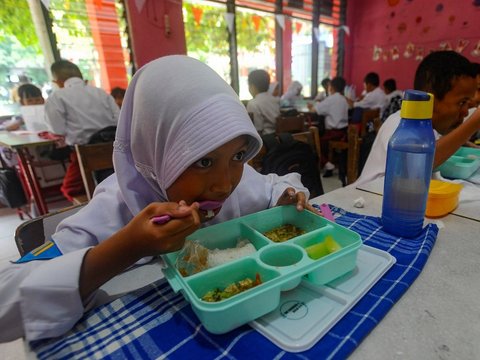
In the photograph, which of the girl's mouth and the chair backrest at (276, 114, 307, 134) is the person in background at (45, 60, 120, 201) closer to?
the chair backrest at (276, 114, 307, 134)

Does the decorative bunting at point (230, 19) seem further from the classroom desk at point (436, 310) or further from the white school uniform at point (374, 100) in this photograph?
the classroom desk at point (436, 310)

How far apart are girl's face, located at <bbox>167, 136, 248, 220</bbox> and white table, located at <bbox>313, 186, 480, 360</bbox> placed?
0.37 m

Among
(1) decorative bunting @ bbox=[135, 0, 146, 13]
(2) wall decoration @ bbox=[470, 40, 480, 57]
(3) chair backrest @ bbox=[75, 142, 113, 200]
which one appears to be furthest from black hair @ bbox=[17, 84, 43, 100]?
(2) wall decoration @ bbox=[470, 40, 480, 57]

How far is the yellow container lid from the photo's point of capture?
0.85m

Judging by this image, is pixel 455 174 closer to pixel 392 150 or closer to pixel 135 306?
pixel 392 150

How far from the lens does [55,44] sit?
3.48 metres

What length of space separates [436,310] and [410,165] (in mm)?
356

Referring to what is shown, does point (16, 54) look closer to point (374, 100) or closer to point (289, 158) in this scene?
point (289, 158)

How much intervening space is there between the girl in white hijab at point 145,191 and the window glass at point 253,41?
4.49m

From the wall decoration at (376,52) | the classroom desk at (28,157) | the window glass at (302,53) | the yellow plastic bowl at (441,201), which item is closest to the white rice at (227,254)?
the yellow plastic bowl at (441,201)

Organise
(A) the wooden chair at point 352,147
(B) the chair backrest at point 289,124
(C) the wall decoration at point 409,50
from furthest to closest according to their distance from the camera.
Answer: (C) the wall decoration at point 409,50 < (B) the chair backrest at point 289,124 < (A) the wooden chair at point 352,147

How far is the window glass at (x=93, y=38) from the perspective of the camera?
137 inches

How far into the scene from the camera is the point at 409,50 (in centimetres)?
584

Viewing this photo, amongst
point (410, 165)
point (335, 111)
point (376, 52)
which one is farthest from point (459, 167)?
point (376, 52)
